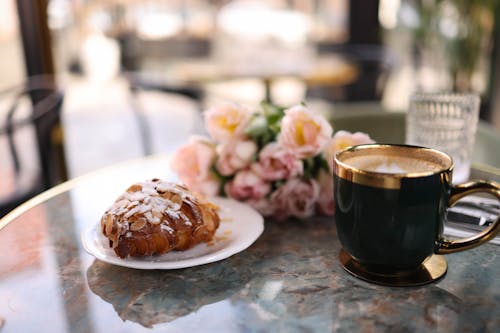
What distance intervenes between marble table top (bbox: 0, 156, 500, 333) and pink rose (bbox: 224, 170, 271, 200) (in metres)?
0.07

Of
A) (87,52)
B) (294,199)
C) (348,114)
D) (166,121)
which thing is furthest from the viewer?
(87,52)

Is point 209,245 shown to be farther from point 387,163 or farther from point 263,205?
point 387,163

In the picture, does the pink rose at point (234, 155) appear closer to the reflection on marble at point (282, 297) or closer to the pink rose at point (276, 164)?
the pink rose at point (276, 164)

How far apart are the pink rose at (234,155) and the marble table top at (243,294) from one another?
0.12 metres

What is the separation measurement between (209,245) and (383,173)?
251 mm

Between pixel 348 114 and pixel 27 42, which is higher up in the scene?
pixel 27 42

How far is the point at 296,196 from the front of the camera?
2.55 ft

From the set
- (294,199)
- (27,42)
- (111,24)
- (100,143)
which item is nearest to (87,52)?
(111,24)

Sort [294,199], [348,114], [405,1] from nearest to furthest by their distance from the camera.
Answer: [294,199] → [348,114] → [405,1]

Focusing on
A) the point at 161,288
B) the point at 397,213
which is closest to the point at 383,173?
the point at 397,213

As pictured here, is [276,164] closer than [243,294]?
No

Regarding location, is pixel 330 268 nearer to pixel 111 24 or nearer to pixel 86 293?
pixel 86 293

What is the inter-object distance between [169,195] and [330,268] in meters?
0.22

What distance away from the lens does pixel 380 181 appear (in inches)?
22.0
